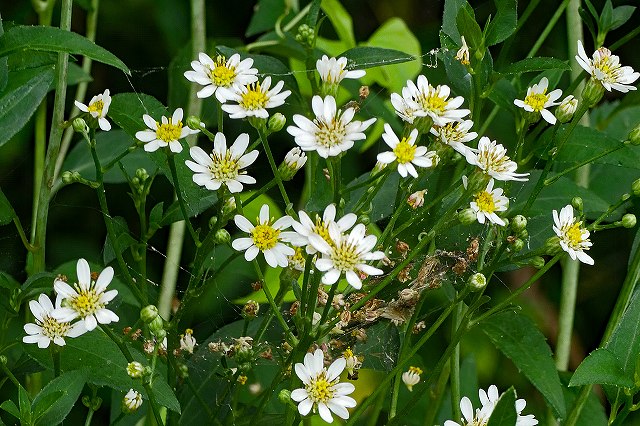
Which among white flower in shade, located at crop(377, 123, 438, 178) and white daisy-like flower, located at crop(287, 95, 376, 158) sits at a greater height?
white daisy-like flower, located at crop(287, 95, 376, 158)

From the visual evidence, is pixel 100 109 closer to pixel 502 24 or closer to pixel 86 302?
pixel 86 302

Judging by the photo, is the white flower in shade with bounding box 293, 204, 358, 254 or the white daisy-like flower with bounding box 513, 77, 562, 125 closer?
the white flower in shade with bounding box 293, 204, 358, 254

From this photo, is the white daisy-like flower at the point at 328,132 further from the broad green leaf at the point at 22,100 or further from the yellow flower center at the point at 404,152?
the broad green leaf at the point at 22,100

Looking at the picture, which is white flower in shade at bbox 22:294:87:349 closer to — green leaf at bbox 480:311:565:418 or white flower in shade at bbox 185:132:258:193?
white flower in shade at bbox 185:132:258:193

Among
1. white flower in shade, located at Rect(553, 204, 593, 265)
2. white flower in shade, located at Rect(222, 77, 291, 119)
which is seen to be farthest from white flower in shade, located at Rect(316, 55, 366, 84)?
white flower in shade, located at Rect(553, 204, 593, 265)

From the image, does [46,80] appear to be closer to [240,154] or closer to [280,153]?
[240,154]

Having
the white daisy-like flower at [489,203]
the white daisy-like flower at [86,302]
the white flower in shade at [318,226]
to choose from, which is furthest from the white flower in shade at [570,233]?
the white daisy-like flower at [86,302]
